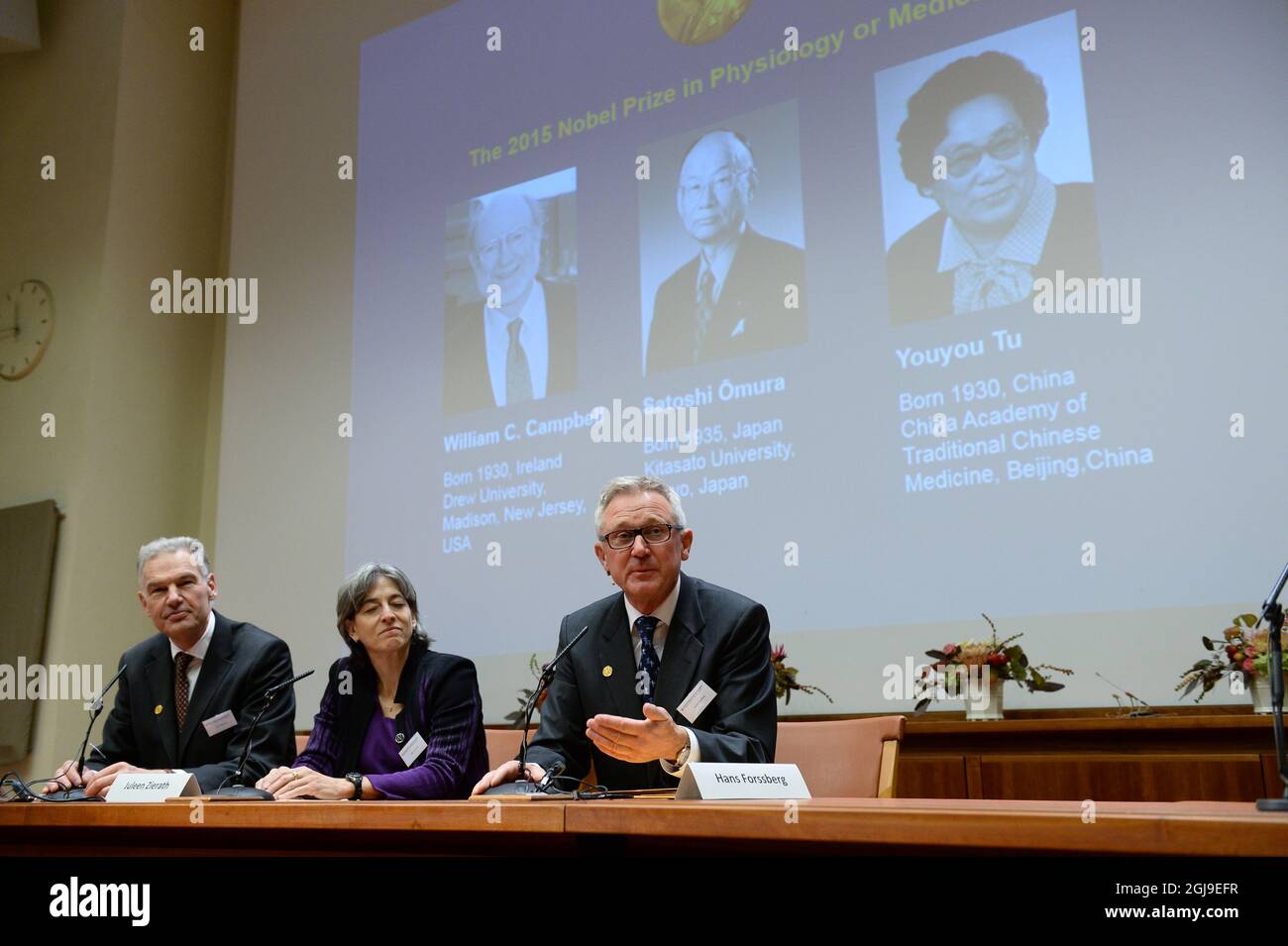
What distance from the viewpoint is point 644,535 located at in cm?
244

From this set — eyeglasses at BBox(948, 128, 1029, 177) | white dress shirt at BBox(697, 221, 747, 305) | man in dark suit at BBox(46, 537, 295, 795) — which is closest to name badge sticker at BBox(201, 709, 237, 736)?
man in dark suit at BBox(46, 537, 295, 795)

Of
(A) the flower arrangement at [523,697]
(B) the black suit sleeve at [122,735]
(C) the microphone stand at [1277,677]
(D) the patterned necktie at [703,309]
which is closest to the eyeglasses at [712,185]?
(D) the patterned necktie at [703,309]

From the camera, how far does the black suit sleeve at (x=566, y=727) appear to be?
243 centimetres

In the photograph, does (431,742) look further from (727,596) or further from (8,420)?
(8,420)

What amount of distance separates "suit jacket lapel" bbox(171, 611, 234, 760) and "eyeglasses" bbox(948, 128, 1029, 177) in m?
2.66

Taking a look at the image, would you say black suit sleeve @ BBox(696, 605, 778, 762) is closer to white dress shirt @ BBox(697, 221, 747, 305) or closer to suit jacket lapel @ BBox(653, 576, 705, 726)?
suit jacket lapel @ BBox(653, 576, 705, 726)

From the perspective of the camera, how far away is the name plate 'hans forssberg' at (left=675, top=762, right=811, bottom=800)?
1612mm

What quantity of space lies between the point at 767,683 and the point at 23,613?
439cm

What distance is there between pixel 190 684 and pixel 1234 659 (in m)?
2.77

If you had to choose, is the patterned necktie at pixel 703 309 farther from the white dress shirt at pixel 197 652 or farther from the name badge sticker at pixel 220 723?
the name badge sticker at pixel 220 723

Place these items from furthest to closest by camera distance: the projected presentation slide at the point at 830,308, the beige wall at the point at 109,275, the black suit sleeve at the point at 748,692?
the beige wall at the point at 109,275, the projected presentation slide at the point at 830,308, the black suit sleeve at the point at 748,692

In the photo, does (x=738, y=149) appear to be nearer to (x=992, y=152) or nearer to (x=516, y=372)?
(x=992, y=152)

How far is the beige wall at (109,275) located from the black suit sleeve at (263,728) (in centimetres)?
282

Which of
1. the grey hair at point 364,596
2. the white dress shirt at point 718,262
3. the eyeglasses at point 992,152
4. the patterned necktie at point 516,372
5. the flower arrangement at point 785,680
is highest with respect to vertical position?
the eyeglasses at point 992,152
